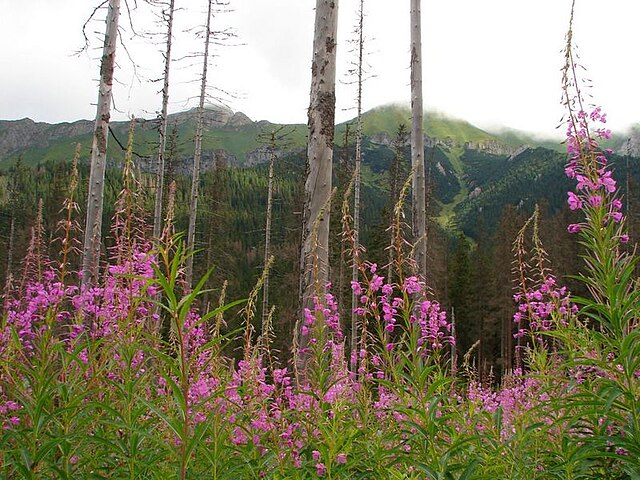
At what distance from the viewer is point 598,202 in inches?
105

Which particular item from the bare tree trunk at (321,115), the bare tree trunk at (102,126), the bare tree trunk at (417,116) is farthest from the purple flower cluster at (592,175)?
the bare tree trunk at (102,126)

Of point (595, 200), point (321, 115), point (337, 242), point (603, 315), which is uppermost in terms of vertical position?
point (337, 242)

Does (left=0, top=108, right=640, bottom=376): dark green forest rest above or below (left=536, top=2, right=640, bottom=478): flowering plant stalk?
above

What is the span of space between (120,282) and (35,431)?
62.6 inches

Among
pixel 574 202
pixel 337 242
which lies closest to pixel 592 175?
pixel 574 202

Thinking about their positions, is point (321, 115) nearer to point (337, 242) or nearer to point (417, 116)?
point (417, 116)

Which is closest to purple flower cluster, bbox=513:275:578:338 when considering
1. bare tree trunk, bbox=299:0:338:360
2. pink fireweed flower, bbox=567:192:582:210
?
pink fireweed flower, bbox=567:192:582:210

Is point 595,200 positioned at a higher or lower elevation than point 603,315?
higher

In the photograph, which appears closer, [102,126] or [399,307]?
[399,307]

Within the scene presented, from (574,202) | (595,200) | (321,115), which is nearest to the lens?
(595,200)

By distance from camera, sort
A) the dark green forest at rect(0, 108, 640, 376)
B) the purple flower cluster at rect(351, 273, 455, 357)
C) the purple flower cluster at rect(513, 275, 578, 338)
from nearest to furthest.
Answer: the purple flower cluster at rect(351, 273, 455, 357), the purple flower cluster at rect(513, 275, 578, 338), the dark green forest at rect(0, 108, 640, 376)

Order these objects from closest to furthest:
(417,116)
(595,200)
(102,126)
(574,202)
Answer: (595,200), (574,202), (102,126), (417,116)

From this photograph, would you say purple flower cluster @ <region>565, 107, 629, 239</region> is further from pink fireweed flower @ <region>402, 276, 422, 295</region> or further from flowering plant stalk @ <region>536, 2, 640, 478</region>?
pink fireweed flower @ <region>402, 276, 422, 295</region>

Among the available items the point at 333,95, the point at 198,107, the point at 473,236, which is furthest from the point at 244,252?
the point at 473,236
